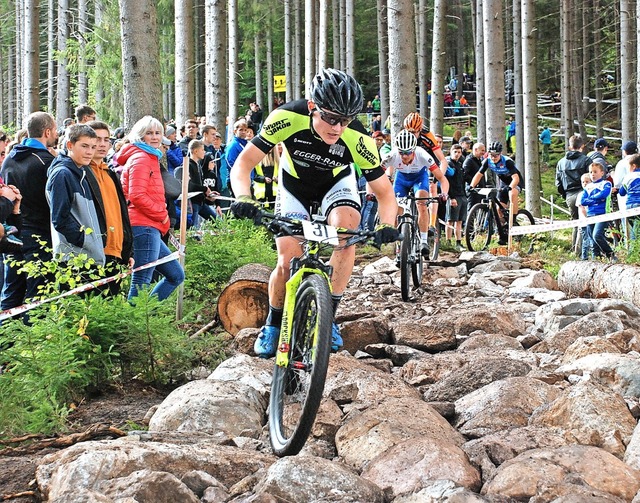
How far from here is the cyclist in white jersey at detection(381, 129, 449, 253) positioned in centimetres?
1184

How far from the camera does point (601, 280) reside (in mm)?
9789

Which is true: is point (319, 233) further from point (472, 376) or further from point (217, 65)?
point (217, 65)

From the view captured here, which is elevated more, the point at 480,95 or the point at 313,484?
the point at 480,95

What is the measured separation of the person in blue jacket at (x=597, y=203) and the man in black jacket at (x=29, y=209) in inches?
341

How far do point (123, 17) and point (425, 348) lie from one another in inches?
219

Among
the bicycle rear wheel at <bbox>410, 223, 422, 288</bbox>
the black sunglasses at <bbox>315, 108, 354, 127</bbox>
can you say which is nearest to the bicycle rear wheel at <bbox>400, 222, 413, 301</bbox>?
the bicycle rear wheel at <bbox>410, 223, 422, 288</bbox>

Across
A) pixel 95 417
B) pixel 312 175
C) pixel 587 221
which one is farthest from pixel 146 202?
pixel 587 221

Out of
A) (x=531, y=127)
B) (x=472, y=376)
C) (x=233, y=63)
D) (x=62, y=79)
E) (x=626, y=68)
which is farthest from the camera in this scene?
(x=62, y=79)

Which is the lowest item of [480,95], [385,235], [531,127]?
[385,235]

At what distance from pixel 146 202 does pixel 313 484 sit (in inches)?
177

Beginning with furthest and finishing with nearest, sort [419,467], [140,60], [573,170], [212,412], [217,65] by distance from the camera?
[217,65], [573,170], [140,60], [212,412], [419,467]

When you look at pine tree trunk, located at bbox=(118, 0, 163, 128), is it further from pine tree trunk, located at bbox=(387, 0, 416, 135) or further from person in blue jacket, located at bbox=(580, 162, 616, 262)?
person in blue jacket, located at bbox=(580, 162, 616, 262)

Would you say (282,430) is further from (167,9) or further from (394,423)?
(167,9)

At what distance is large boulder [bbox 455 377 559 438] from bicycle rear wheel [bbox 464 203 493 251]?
10.6 m
